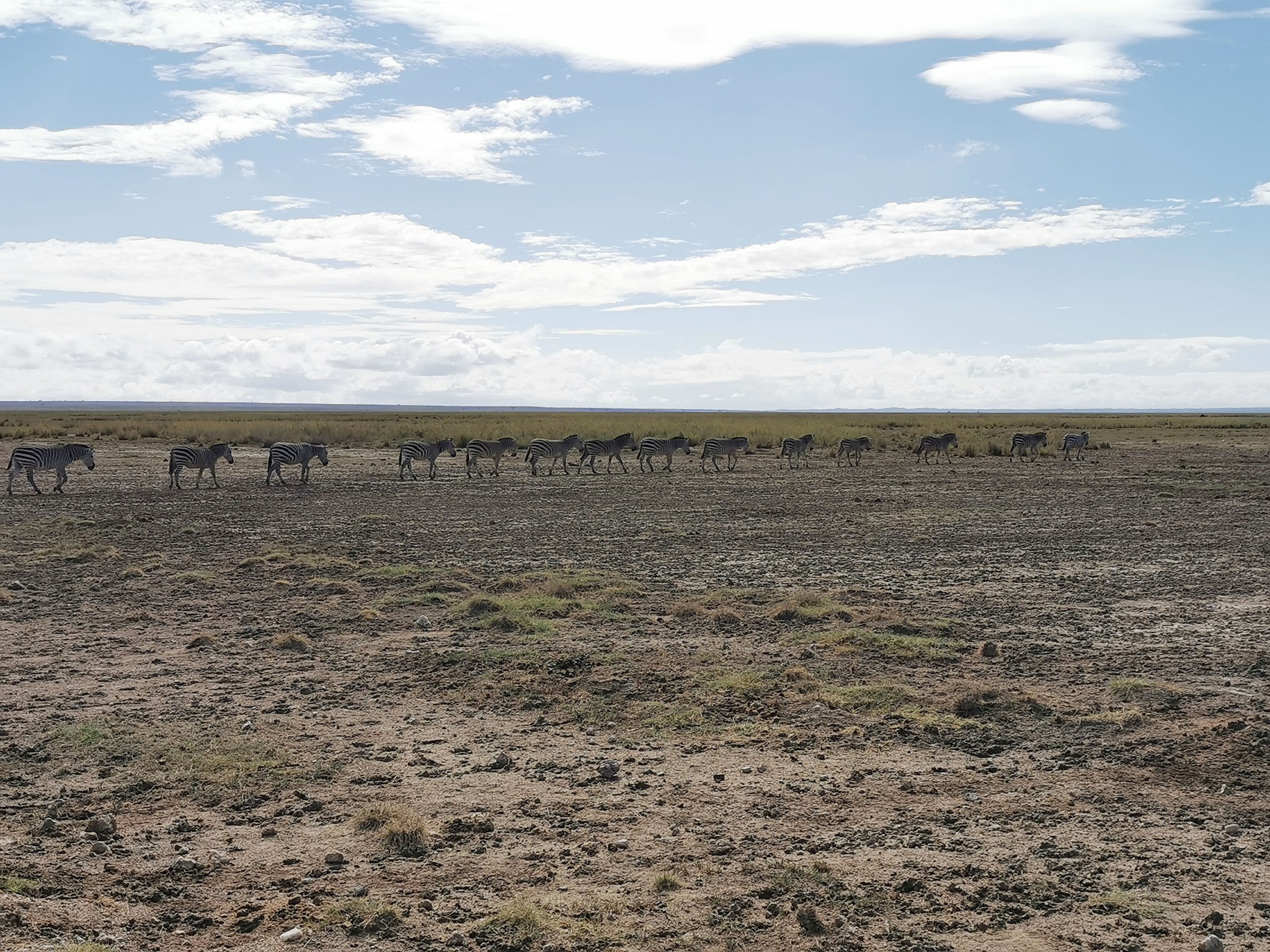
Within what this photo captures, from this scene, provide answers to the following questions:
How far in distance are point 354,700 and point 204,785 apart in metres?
2.15

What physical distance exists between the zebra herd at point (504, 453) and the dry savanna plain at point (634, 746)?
12.3 metres

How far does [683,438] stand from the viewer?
43531 mm

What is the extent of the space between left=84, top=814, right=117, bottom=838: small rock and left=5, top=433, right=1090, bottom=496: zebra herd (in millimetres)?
24593

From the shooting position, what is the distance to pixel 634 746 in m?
8.06

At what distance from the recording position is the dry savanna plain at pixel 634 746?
17.7 ft

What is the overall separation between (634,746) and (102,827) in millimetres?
3668

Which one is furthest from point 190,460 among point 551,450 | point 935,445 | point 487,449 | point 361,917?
point 935,445

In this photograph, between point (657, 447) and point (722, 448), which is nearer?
point (657, 447)

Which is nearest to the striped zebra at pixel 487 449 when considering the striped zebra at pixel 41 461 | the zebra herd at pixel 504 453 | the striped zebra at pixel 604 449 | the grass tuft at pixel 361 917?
the zebra herd at pixel 504 453

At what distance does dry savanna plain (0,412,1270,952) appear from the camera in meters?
5.40

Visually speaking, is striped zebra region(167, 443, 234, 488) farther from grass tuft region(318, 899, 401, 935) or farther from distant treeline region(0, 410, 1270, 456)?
grass tuft region(318, 899, 401, 935)

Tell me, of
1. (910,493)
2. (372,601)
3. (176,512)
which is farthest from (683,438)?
(372,601)

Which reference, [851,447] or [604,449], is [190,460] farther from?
[851,447]

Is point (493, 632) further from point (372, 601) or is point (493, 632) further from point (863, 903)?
point (863, 903)
